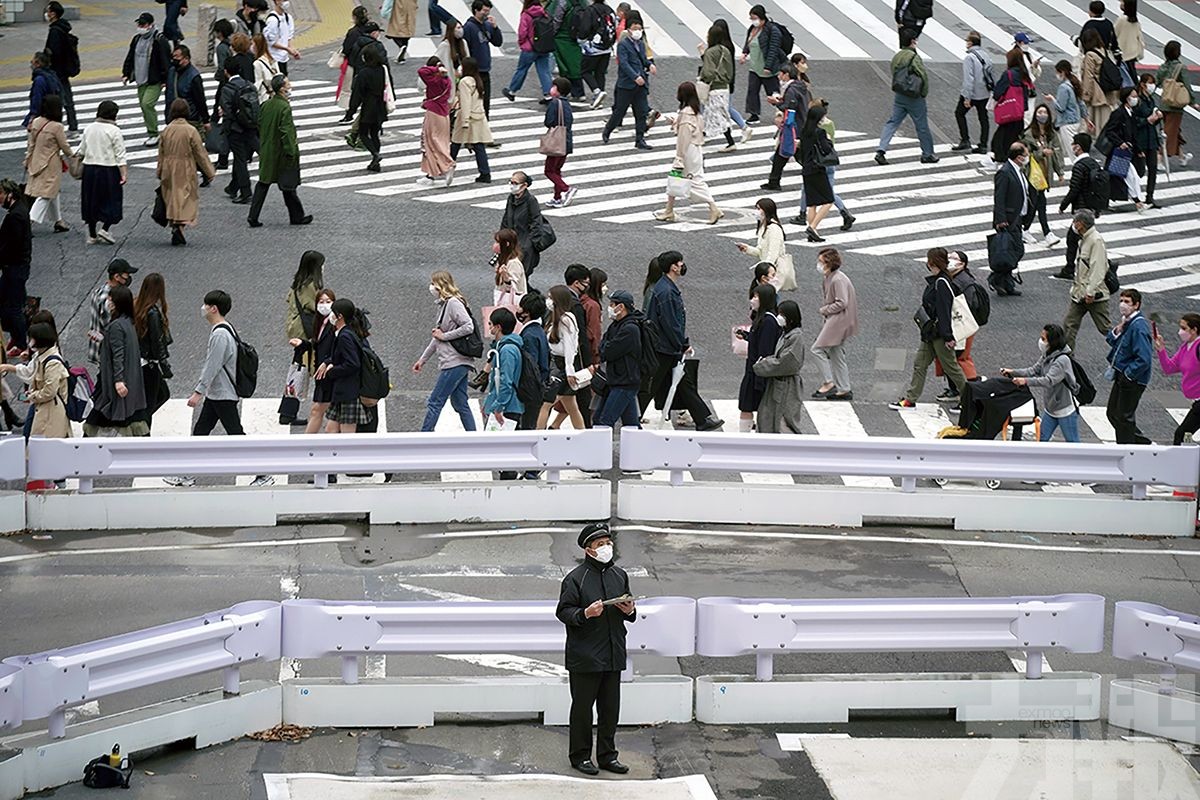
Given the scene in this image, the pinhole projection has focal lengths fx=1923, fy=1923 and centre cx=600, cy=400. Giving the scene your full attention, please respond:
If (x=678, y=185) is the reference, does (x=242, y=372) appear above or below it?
below

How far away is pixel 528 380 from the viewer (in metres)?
16.9

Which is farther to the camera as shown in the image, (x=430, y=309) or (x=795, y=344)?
(x=430, y=309)

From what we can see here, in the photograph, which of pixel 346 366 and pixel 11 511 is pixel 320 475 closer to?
pixel 346 366

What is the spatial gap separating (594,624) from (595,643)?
0.38ft

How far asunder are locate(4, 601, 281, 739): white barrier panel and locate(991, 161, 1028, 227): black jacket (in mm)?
12893

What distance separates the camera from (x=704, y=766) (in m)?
11.9

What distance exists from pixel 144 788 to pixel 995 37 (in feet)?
89.7

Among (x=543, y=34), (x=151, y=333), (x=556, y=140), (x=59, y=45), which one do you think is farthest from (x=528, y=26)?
(x=151, y=333)

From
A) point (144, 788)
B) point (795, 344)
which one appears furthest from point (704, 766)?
point (795, 344)

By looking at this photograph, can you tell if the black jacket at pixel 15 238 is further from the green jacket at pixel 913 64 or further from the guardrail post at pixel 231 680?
the green jacket at pixel 913 64

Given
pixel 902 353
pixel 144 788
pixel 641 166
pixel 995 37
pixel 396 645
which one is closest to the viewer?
pixel 144 788

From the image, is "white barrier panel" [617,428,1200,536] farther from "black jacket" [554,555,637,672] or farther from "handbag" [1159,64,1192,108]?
"handbag" [1159,64,1192,108]

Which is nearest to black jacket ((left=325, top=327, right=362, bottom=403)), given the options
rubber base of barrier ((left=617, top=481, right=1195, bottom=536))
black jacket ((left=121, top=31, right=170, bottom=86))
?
rubber base of barrier ((left=617, top=481, right=1195, bottom=536))

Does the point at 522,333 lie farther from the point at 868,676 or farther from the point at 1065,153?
the point at 1065,153
